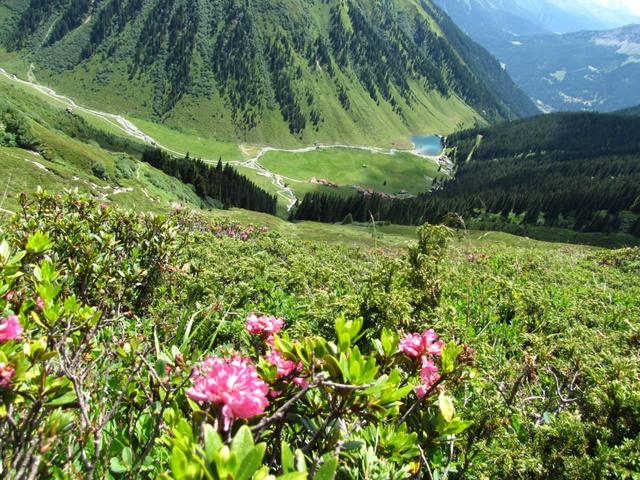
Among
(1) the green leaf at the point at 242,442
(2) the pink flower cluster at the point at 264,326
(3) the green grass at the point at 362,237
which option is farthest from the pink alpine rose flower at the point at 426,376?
(3) the green grass at the point at 362,237

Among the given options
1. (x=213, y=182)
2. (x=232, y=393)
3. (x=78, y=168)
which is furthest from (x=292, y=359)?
(x=213, y=182)

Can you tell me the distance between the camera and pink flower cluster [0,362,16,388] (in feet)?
5.76

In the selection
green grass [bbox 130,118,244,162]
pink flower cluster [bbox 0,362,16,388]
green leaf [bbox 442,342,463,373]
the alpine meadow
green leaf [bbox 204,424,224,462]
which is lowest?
green grass [bbox 130,118,244,162]

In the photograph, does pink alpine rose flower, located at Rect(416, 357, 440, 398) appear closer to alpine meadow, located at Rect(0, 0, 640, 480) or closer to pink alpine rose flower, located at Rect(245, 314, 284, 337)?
alpine meadow, located at Rect(0, 0, 640, 480)

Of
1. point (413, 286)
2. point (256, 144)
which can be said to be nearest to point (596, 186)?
point (256, 144)

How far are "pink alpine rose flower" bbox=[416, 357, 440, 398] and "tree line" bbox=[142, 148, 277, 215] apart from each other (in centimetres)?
8667

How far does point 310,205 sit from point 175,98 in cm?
12111

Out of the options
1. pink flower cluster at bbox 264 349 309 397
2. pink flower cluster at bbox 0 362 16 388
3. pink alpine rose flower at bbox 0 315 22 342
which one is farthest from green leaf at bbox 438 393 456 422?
pink alpine rose flower at bbox 0 315 22 342

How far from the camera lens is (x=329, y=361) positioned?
206 cm

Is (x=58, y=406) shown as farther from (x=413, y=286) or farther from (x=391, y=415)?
(x=413, y=286)

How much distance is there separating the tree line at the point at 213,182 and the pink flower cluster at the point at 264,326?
86082mm

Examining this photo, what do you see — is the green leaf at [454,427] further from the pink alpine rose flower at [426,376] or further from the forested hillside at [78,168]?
the forested hillside at [78,168]

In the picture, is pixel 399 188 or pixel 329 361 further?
pixel 399 188

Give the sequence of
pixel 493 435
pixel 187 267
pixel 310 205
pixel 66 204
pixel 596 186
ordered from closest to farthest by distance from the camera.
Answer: pixel 493 435 → pixel 187 267 → pixel 66 204 → pixel 310 205 → pixel 596 186
